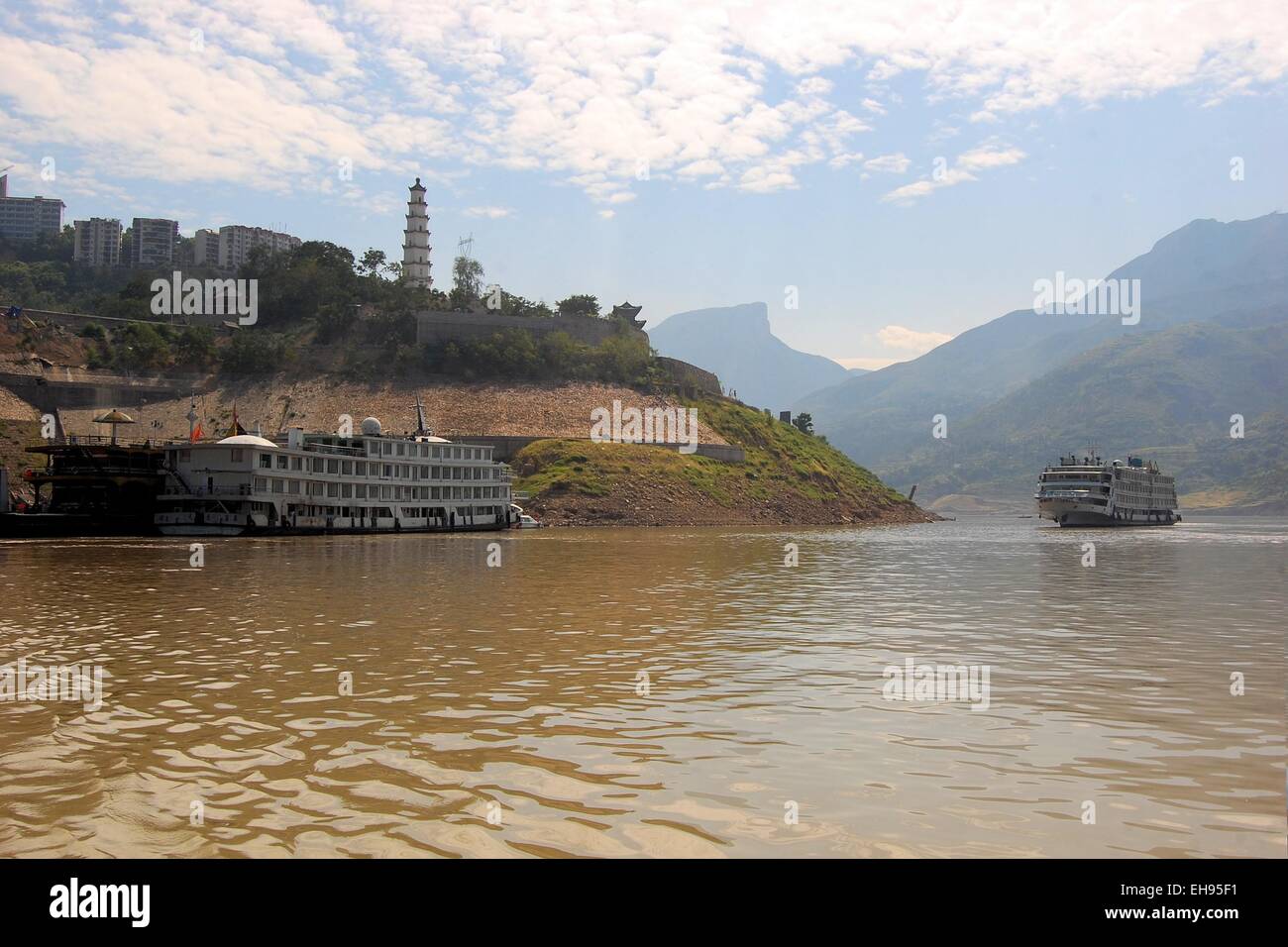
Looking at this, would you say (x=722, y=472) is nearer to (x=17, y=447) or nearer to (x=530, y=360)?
(x=530, y=360)

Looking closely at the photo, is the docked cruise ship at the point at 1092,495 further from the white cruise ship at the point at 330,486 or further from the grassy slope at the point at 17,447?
the grassy slope at the point at 17,447

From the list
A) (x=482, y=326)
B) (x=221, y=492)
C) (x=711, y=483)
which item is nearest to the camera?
(x=221, y=492)

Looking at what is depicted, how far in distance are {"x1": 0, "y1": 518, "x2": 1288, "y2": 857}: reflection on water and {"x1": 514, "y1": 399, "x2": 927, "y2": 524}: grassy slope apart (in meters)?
77.4

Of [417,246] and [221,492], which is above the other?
[417,246]

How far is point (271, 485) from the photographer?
77.0m

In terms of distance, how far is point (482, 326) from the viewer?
481ft

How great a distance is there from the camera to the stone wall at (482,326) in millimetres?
144500

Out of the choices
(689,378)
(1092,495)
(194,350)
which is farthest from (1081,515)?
(194,350)

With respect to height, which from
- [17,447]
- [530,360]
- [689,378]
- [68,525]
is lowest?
[68,525]

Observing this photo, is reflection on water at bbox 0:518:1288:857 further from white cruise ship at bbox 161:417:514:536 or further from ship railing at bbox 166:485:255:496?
white cruise ship at bbox 161:417:514:536

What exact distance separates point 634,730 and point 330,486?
74319 mm

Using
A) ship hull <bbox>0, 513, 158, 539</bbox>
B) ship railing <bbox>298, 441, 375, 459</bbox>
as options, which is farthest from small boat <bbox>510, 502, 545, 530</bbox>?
ship hull <bbox>0, 513, 158, 539</bbox>

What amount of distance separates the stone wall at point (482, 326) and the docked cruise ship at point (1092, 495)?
235ft
